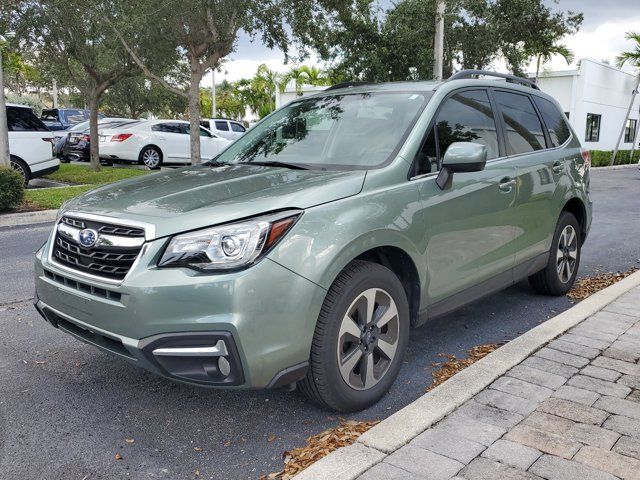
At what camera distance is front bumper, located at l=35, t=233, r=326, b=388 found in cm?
254

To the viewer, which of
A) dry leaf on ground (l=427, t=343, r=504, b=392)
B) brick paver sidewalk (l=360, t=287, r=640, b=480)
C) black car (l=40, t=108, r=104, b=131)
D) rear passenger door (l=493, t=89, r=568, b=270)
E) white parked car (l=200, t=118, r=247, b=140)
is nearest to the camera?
brick paver sidewalk (l=360, t=287, r=640, b=480)

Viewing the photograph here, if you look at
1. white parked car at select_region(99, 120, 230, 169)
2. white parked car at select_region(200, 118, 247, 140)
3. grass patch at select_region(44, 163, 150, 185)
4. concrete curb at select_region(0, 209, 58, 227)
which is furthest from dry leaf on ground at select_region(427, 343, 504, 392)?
white parked car at select_region(200, 118, 247, 140)

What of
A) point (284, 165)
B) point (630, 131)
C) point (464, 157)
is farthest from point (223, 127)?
point (630, 131)

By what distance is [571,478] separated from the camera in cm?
246

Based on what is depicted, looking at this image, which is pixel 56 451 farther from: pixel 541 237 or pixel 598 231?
pixel 598 231

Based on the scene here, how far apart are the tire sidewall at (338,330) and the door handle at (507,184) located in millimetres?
1309

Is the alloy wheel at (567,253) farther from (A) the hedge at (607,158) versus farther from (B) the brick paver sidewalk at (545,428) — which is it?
(A) the hedge at (607,158)

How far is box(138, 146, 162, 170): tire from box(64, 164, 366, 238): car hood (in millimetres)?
14951

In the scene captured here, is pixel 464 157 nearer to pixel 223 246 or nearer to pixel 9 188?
pixel 223 246

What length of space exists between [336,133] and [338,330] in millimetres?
1456

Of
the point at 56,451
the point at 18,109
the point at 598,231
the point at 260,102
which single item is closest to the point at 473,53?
the point at 598,231

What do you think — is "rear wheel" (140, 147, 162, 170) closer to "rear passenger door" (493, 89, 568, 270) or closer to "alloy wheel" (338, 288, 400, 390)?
"rear passenger door" (493, 89, 568, 270)

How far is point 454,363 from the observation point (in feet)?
12.7

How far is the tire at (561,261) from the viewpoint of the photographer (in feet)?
16.4
